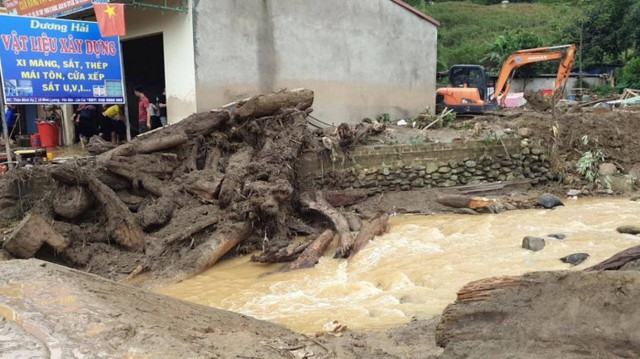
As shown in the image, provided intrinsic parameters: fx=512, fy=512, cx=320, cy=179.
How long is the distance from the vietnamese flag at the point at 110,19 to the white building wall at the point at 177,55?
2.15 meters

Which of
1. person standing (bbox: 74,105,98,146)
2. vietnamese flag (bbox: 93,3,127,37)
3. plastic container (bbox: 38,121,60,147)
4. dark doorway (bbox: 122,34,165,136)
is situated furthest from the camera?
dark doorway (bbox: 122,34,165,136)

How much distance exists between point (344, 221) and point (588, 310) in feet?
25.0

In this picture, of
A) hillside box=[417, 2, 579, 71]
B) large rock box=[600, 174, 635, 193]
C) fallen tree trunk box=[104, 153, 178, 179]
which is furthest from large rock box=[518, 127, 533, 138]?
hillside box=[417, 2, 579, 71]

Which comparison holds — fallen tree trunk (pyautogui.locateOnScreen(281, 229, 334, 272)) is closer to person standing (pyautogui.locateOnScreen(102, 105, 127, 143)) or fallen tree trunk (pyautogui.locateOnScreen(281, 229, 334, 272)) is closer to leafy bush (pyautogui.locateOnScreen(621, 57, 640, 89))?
person standing (pyautogui.locateOnScreen(102, 105, 127, 143))

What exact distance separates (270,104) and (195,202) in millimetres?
2920

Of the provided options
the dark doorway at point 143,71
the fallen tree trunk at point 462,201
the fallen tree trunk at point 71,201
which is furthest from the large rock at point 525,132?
the dark doorway at point 143,71

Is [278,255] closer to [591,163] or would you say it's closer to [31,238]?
[31,238]

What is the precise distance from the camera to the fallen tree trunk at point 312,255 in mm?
8891

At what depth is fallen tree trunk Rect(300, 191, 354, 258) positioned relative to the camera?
935 centimetres

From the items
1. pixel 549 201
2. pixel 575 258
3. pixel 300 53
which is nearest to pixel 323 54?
pixel 300 53

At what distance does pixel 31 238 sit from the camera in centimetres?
820

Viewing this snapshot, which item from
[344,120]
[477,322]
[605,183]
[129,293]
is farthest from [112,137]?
[605,183]

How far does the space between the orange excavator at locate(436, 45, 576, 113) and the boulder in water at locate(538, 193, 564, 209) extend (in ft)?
20.0

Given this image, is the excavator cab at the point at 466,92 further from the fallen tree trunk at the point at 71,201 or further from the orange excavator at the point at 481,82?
the fallen tree trunk at the point at 71,201
